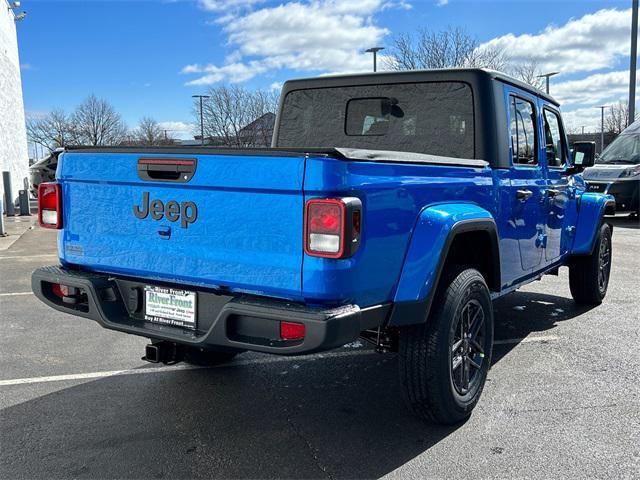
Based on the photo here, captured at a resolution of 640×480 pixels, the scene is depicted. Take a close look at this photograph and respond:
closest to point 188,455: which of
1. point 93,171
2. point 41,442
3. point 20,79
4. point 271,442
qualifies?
point 271,442

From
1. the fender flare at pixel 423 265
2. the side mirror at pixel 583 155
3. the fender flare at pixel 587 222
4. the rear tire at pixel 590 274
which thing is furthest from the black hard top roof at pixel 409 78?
the rear tire at pixel 590 274

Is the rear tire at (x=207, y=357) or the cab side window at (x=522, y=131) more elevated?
the cab side window at (x=522, y=131)

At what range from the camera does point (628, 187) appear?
555 inches

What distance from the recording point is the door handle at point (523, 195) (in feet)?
13.2

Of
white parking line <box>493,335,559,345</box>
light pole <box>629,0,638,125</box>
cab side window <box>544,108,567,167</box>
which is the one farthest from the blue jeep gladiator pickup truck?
light pole <box>629,0,638,125</box>

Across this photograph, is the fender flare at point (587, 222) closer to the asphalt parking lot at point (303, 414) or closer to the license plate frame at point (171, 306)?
the asphalt parking lot at point (303, 414)

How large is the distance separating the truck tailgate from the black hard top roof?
1.90 metres

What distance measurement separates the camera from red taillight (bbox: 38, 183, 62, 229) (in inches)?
132

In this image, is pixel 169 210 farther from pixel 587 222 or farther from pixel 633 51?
pixel 633 51

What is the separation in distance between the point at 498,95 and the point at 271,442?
2627mm

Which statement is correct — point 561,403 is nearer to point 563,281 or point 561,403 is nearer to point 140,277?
point 140,277

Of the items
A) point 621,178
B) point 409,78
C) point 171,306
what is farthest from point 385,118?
point 621,178

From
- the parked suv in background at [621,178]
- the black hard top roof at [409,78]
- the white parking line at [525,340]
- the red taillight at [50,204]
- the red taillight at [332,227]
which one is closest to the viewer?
the red taillight at [332,227]

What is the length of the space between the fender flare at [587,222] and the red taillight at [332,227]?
12.3ft
